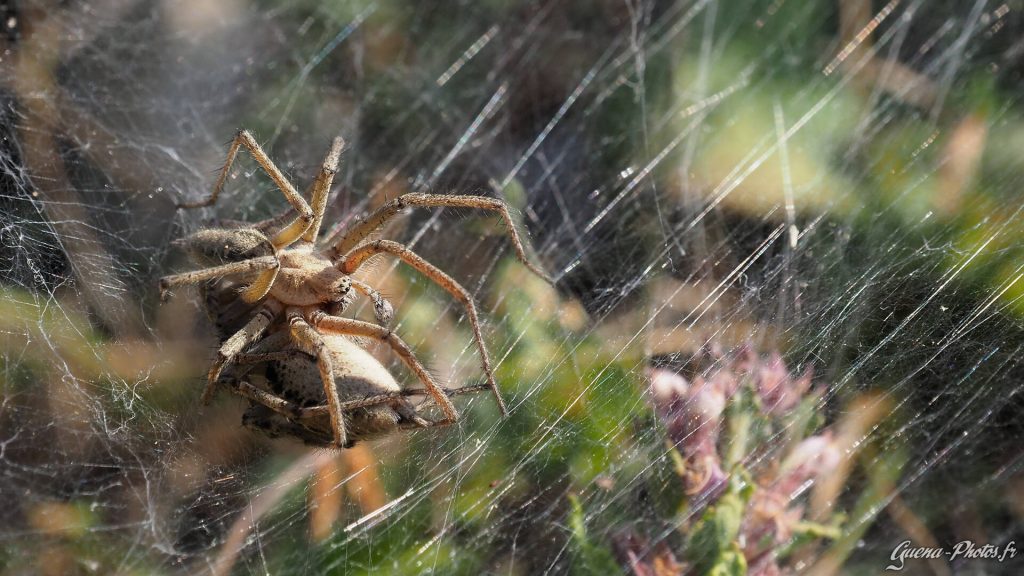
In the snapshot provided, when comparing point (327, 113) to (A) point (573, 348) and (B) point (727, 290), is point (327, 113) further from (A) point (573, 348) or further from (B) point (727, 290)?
(B) point (727, 290)

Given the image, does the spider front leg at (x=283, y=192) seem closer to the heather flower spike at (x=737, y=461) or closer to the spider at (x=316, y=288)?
the spider at (x=316, y=288)

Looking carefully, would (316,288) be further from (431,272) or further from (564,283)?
(564,283)

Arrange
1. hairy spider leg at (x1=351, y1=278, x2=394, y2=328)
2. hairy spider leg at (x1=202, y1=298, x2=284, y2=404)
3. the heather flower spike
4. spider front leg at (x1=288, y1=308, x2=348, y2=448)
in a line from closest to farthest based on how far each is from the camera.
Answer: the heather flower spike, spider front leg at (x1=288, y1=308, x2=348, y2=448), hairy spider leg at (x1=202, y1=298, x2=284, y2=404), hairy spider leg at (x1=351, y1=278, x2=394, y2=328)

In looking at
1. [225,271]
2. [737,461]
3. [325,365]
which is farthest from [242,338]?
[737,461]

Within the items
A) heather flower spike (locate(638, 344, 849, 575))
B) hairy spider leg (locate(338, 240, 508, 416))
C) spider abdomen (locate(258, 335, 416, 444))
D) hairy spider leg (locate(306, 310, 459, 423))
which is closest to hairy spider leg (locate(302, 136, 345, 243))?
hairy spider leg (locate(338, 240, 508, 416))

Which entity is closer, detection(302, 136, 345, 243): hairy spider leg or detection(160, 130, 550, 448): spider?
detection(160, 130, 550, 448): spider

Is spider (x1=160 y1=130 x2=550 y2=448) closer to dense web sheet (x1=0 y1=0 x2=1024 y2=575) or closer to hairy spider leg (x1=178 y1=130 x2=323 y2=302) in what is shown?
hairy spider leg (x1=178 y1=130 x2=323 y2=302)
